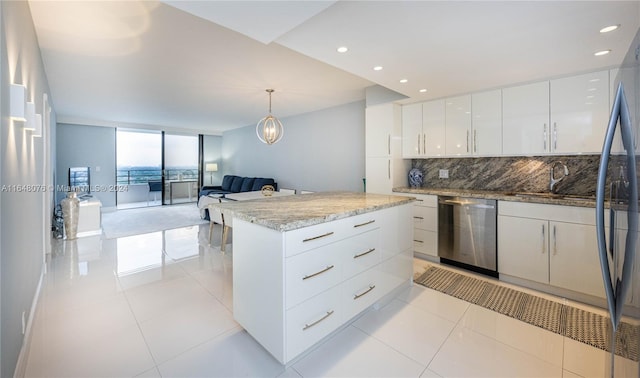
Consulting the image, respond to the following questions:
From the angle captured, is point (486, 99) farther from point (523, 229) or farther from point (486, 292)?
point (486, 292)

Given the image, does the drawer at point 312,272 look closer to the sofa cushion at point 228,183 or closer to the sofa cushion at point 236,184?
the sofa cushion at point 236,184

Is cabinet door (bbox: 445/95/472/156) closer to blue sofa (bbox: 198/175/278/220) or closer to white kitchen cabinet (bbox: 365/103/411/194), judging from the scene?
white kitchen cabinet (bbox: 365/103/411/194)

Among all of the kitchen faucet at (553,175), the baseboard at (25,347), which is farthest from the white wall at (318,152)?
the baseboard at (25,347)

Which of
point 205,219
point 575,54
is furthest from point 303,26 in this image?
point 205,219

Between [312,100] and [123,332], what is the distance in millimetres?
4174

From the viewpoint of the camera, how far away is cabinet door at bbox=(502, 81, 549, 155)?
285 cm

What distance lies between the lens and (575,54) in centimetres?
228

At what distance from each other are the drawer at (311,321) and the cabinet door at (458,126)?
8.50 ft

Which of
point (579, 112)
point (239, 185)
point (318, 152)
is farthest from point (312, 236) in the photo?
point (239, 185)

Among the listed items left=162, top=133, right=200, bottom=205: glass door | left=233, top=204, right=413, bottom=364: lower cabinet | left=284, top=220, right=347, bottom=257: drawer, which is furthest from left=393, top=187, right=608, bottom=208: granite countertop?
left=162, top=133, right=200, bottom=205: glass door

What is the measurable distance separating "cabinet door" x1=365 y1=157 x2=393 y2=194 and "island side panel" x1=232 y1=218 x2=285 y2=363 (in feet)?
8.35

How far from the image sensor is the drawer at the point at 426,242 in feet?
11.2

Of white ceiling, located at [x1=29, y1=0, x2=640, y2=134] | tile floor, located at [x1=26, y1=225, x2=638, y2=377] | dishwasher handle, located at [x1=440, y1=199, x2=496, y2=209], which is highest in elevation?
white ceiling, located at [x1=29, y1=0, x2=640, y2=134]

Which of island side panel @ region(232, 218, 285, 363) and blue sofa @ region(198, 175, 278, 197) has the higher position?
blue sofa @ region(198, 175, 278, 197)
